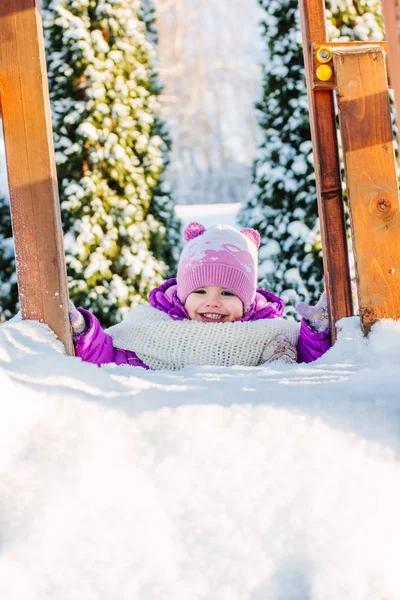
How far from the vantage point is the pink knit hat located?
118 inches

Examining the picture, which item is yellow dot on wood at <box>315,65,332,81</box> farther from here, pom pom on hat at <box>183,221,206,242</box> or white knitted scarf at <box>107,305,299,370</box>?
pom pom on hat at <box>183,221,206,242</box>

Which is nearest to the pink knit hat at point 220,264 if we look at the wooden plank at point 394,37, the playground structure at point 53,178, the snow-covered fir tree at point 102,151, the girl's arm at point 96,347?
the girl's arm at point 96,347

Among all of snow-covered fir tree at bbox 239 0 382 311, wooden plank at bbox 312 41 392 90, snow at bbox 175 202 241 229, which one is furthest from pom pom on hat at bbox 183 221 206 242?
snow at bbox 175 202 241 229

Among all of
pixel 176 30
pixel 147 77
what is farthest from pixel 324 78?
pixel 176 30

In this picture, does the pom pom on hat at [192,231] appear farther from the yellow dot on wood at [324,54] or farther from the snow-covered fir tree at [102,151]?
the snow-covered fir tree at [102,151]

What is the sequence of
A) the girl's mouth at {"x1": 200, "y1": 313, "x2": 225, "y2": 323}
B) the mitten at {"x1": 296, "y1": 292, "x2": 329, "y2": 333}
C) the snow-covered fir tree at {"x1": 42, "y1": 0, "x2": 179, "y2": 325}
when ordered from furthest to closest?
1. the snow-covered fir tree at {"x1": 42, "y1": 0, "x2": 179, "y2": 325}
2. the girl's mouth at {"x1": 200, "y1": 313, "x2": 225, "y2": 323}
3. the mitten at {"x1": 296, "y1": 292, "x2": 329, "y2": 333}

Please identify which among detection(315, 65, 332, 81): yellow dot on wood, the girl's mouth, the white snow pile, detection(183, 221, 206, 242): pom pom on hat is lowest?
the white snow pile

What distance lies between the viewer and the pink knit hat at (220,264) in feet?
9.80

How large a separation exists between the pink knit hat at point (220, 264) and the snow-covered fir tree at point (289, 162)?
2.29 metres

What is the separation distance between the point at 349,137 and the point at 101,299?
398 cm

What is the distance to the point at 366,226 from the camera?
213 centimetres

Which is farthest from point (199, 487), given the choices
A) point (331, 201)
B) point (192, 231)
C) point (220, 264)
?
point (192, 231)

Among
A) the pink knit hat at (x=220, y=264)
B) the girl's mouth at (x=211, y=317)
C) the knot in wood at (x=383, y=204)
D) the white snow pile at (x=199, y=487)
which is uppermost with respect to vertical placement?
the knot in wood at (x=383, y=204)

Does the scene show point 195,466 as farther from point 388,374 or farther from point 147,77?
point 147,77
